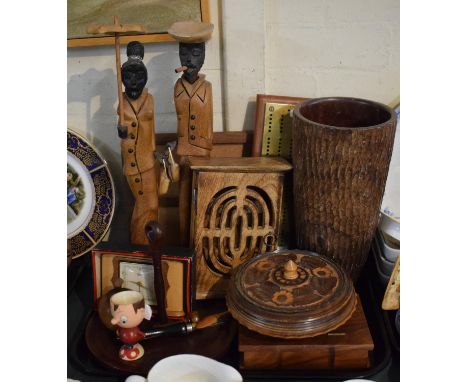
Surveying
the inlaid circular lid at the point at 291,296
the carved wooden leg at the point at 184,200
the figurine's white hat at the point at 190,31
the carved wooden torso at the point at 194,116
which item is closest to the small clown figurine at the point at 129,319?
the inlaid circular lid at the point at 291,296

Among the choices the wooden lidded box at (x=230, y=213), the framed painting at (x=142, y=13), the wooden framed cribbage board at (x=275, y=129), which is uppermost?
the framed painting at (x=142, y=13)

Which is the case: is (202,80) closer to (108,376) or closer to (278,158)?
(278,158)

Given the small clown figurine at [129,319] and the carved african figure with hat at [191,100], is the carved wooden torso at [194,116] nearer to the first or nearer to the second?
the carved african figure with hat at [191,100]

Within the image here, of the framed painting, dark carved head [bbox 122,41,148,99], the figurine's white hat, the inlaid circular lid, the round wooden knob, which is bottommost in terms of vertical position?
the inlaid circular lid

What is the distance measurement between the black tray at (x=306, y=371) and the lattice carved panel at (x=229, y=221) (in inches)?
8.7

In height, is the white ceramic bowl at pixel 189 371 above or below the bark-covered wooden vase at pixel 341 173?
below

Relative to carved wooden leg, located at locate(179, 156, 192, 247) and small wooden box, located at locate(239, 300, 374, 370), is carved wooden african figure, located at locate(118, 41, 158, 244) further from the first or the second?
small wooden box, located at locate(239, 300, 374, 370)

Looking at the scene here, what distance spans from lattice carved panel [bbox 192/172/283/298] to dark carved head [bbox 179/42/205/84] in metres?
0.27

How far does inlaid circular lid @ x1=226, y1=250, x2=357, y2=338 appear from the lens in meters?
1.26

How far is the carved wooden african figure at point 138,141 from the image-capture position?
4.83ft

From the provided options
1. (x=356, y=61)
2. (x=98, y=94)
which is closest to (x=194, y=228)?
(x=98, y=94)

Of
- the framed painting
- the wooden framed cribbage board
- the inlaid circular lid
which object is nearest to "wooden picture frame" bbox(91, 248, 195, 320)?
the inlaid circular lid

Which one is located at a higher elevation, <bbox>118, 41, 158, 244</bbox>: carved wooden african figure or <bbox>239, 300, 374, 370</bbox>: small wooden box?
<bbox>118, 41, 158, 244</bbox>: carved wooden african figure

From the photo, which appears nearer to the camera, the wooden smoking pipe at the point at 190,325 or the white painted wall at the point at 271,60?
the wooden smoking pipe at the point at 190,325
